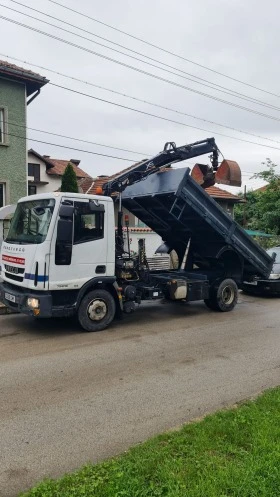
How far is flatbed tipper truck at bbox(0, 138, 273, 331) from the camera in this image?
679 centimetres

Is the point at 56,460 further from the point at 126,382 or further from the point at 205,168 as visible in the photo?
the point at 205,168

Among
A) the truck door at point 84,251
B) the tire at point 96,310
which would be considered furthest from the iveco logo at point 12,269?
the tire at point 96,310

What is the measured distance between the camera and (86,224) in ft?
23.5

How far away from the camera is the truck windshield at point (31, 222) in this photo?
685 cm

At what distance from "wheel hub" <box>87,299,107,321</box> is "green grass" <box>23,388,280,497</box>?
12.7 feet

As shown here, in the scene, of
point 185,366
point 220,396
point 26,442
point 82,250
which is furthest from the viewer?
point 82,250

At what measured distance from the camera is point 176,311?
9594mm

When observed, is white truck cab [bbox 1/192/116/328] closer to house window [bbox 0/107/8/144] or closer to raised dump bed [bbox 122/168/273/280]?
raised dump bed [bbox 122/168/273/280]

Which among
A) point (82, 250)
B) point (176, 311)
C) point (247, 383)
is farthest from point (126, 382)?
point (176, 311)

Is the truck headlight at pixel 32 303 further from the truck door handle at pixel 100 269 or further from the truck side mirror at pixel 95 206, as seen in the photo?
the truck side mirror at pixel 95 206

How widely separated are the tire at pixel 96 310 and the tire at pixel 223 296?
2909 mm

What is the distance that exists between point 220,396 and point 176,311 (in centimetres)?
498

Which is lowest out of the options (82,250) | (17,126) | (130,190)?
(82,250)

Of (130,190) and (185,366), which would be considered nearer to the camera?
(185,366)
